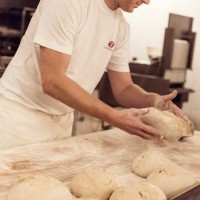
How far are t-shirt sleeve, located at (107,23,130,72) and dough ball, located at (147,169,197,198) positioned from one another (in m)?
0.80

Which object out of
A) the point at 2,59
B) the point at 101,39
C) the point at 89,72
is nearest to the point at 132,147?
the point at 89,72

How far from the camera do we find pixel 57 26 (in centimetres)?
136

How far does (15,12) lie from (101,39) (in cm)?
322

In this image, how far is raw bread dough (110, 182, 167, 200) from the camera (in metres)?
0.94

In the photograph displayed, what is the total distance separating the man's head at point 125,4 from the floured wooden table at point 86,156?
0.59 meters

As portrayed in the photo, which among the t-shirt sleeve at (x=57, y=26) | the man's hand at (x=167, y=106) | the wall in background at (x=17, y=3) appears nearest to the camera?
the t-shirt sleeve at (x=57, y=26)

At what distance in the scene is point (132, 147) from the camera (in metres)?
1.59

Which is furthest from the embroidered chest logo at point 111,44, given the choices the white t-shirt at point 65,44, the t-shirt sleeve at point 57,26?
the t-shirt sleeve at point 57,26

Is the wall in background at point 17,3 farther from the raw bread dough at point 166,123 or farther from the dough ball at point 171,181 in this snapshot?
the dough ball at point 171,181

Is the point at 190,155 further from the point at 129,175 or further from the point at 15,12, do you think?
the point at 15,12

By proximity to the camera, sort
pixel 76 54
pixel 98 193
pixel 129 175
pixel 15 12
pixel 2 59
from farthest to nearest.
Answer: pixel 15 12 < pixel 2 59 < pixel 76 54 < pixel 129 175 < pixel 98 193

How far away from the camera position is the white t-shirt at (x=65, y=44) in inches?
53.7

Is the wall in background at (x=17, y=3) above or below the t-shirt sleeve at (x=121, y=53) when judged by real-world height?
above

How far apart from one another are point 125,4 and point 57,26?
0.33 m
